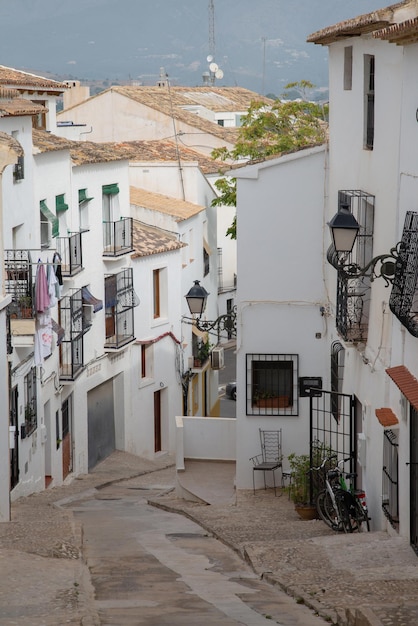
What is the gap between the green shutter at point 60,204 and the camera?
29.5m

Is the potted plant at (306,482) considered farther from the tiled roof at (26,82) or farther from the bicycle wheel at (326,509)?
the tiled roof at (26,82)

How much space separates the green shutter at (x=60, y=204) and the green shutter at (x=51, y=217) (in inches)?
22.6

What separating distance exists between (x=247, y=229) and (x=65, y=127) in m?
23.9

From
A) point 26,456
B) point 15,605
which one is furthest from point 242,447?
point 15,605

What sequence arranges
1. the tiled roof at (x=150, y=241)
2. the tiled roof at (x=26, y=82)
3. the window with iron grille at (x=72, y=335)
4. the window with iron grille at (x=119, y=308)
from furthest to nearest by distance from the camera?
the tiled roof at (x=150, y=241)
the window with iron grille at (x=119, y=308)
the tiled roof at (x=26, y=82)
the window with iron grille at (x=72, y=335)

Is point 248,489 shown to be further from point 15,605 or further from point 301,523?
A: point 15,605

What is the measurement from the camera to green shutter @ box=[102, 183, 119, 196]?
1320 inches

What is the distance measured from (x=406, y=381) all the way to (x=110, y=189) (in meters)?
20.5

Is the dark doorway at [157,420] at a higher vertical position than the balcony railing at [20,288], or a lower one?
lower

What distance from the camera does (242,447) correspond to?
22125 millimetres

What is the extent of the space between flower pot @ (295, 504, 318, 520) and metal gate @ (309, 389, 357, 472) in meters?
0.87

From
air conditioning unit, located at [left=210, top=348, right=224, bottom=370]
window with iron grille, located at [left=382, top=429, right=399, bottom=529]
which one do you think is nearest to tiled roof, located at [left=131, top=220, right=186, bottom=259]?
air conditioning unit, located at [left=210, top=348, right=224, bottom=370]

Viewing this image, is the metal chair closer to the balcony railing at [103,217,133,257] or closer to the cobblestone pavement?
the cobblestone pavement

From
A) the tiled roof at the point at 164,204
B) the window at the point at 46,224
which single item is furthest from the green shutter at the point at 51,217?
the tiled roof at the point at 164,204
